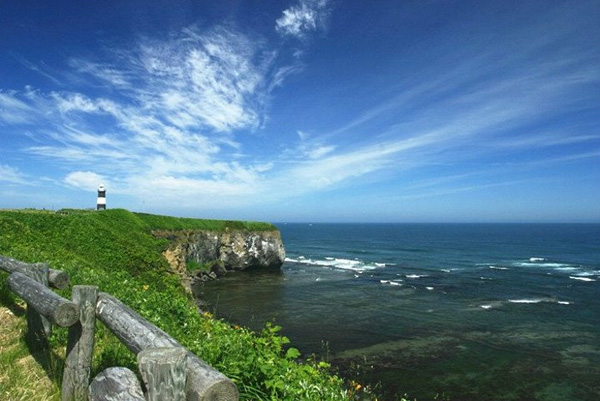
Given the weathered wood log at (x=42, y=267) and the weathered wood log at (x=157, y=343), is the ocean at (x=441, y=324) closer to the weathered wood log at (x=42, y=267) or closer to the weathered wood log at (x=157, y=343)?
the weathered wood log at (x=42, y=267)

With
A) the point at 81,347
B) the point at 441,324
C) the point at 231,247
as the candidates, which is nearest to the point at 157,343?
the point at 81,347

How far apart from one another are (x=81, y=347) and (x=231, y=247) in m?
50.3

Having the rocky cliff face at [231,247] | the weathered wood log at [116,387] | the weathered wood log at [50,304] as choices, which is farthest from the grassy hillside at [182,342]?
the rocky cliff face at [231,247]

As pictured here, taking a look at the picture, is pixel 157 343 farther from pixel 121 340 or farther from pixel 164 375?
pixel 164 375

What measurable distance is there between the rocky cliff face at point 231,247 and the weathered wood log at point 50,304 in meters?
35.9

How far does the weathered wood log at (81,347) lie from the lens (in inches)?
184

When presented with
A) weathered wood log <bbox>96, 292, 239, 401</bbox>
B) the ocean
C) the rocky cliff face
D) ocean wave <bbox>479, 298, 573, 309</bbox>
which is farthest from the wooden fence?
ocean wave <bbox>479, 298, 573, 309</bbox>

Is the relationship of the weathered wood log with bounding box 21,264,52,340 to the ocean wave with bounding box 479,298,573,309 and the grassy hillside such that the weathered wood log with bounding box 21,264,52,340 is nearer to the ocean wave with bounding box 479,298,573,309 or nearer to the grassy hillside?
the grassy hillside

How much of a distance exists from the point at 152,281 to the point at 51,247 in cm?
461

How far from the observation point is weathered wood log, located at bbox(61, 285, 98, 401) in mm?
4676

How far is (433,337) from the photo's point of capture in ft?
83.9

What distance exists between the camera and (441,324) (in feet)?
94.2

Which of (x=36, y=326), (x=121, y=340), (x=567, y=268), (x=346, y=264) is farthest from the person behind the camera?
(x=346, y=264)

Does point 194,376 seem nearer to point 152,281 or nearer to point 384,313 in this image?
point 152,281
